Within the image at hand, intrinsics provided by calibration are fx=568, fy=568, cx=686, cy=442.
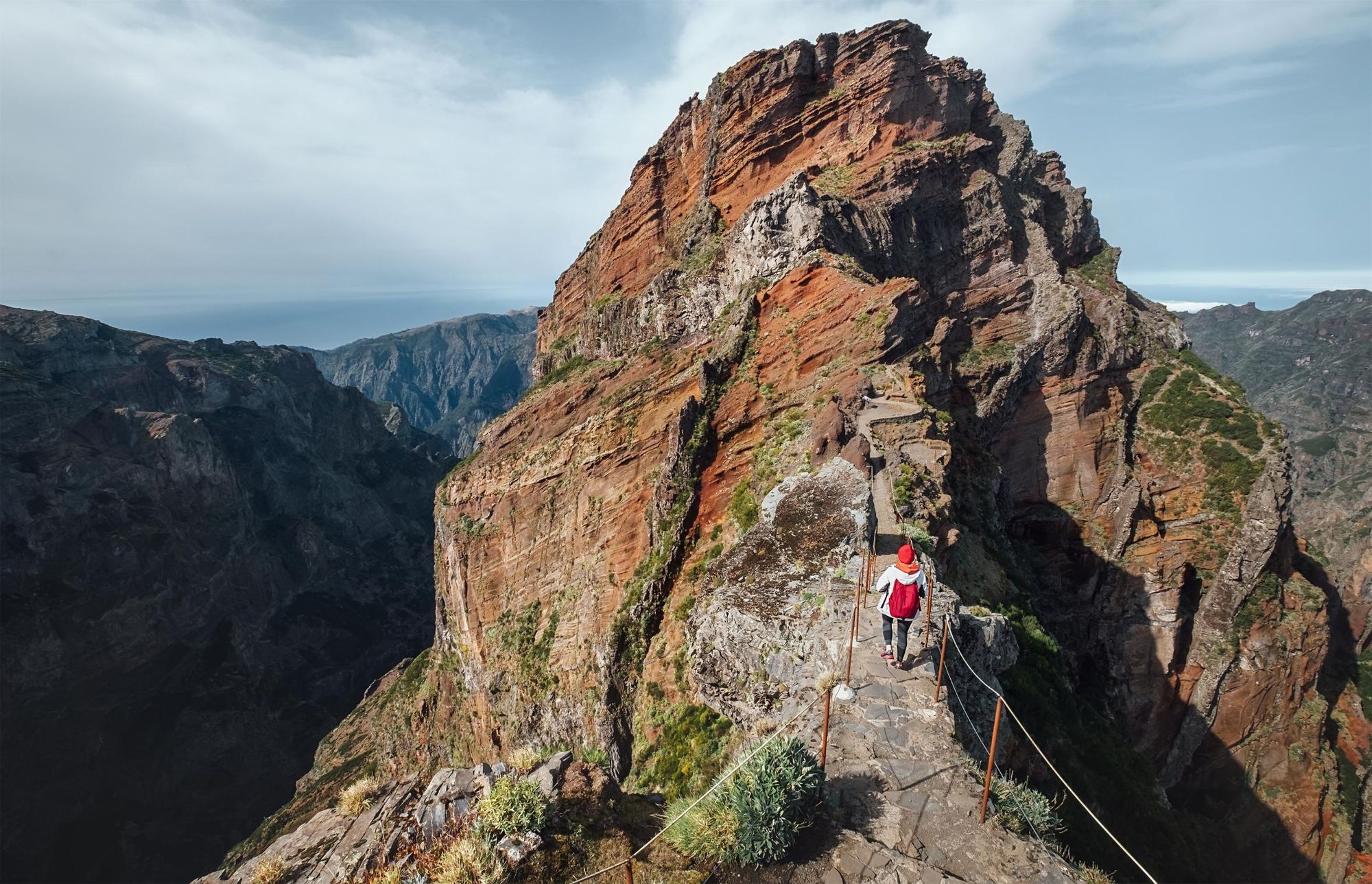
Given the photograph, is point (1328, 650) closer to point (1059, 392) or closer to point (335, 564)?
point (1059, 392)

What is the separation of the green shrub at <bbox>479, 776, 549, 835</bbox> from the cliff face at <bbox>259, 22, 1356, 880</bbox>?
34.8ft

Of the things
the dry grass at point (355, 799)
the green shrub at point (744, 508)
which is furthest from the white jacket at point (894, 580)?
the green shrub at point (744, 508)

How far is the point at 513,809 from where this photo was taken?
21.1 feet

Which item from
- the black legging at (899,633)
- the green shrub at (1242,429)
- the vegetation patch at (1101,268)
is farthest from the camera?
the vegetation patch at (1101,268)

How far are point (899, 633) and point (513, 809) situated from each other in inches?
258

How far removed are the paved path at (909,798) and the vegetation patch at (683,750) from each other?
4.91 meters

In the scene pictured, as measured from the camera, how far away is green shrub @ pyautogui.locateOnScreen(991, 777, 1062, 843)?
6941 millimetres

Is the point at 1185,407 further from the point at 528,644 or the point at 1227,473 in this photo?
the point at 528,644

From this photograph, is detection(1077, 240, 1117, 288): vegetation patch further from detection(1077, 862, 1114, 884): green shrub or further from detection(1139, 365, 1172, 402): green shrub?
detection(1077, 862, 1114, 884): green shrub

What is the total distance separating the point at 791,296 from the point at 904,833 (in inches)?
987

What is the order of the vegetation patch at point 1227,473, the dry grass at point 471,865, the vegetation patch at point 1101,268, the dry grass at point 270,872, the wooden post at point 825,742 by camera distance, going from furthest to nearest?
the vegetation patch at point 1101,268, the vegetation patch at point 1227,473, the dry grass at point 270,872, the wooden post at point 825,742, the dry grass at point 471,865

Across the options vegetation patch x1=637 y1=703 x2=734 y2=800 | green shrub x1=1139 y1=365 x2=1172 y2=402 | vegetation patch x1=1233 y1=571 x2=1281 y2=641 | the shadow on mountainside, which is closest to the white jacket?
the shadow on mountainside

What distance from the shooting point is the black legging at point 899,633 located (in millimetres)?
9719

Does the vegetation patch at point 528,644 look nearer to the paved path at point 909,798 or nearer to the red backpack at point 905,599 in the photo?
the paved path at point 909,798
